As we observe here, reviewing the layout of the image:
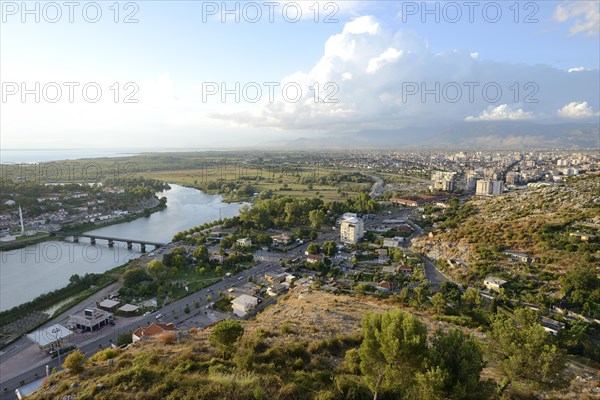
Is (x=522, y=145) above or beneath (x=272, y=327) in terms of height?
above

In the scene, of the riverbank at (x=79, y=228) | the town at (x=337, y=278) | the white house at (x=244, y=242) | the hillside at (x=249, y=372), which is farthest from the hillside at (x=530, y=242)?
the riverbank at (x=79, y=228)

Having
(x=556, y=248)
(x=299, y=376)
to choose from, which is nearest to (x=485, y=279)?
(x=556, y=248)

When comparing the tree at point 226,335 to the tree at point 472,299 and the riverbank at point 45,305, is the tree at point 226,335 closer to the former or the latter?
the tree at point 472,299

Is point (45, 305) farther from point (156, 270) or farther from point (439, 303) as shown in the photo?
point (439, 303)

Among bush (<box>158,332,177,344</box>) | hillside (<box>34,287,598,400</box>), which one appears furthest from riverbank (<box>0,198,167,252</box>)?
hillside (<box>34,287,598,400</box>)

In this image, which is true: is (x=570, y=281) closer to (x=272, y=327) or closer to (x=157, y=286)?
(x=272, y=327)

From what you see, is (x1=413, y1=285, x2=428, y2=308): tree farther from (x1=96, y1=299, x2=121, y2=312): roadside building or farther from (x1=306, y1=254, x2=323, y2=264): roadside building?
(x1=96, y1=299, x2=121, y2=312): roadside building
